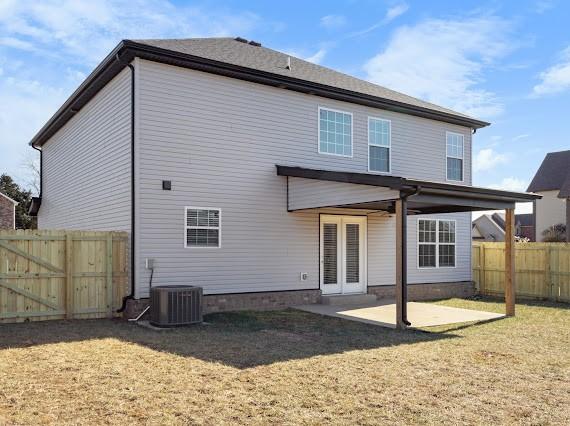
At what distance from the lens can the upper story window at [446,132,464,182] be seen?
1567 centimetres

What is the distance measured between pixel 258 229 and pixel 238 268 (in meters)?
1.03

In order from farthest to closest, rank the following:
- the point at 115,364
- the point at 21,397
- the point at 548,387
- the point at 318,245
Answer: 1. the point at 318,245
2. the point at 115,364
3. the point at 548,387
4. the point at 21,397

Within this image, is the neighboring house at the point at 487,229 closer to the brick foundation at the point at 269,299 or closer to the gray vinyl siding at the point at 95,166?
the brick foundation at the point at 269,299

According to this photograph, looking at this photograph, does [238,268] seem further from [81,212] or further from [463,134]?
[463,134]

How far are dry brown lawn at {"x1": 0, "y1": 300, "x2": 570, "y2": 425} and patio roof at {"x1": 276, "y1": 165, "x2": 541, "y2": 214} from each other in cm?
249

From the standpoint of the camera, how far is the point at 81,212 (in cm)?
1382

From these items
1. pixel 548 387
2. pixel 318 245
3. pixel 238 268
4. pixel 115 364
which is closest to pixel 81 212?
pixel 238 268

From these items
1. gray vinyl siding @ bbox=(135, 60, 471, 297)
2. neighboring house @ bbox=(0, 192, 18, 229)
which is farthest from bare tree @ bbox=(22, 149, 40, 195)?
gray vinyl siding @ bbox=(135, 60, 471, 297)

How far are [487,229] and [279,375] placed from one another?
148ft

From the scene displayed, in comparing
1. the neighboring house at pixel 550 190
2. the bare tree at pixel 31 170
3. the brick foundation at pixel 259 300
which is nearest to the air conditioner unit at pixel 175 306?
the brick foundation at pixel 259 300

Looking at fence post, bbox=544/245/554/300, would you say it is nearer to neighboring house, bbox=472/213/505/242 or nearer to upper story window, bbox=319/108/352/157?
upper story window, bbox=319/108/352/157

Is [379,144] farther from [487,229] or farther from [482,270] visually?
[487,229]

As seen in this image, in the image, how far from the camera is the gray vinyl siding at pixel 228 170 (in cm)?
1014

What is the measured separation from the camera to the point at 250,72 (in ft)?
36.8
